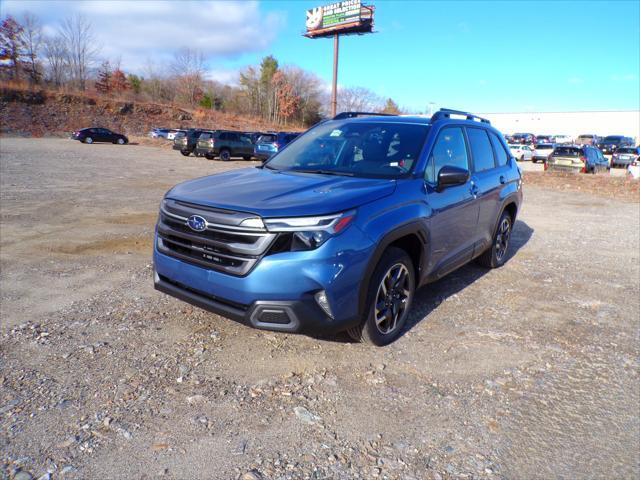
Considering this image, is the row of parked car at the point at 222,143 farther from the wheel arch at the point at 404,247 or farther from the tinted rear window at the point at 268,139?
the wheel arch at the point at 404,247

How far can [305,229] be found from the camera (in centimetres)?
292

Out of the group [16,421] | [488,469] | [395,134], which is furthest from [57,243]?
[488,469]

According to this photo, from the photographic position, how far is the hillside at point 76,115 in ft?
153

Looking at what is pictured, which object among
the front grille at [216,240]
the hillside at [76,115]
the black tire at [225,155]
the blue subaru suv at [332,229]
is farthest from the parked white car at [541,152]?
the hillside at [76,115]

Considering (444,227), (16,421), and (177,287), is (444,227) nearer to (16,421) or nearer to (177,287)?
(177,287)

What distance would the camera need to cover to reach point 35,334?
143 inches

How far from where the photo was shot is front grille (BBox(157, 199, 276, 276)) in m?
2.94

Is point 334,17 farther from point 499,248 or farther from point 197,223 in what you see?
point 197,223

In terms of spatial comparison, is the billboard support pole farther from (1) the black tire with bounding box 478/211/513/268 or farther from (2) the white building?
(1) the black tire with bounding box 478/211/513/268

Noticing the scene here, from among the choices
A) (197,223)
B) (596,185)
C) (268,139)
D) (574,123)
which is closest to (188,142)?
(268,139)

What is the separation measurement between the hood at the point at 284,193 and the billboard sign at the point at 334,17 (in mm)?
48564

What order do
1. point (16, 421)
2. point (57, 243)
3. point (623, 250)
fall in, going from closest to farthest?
1. point (16, 421)
2. point (57, 243)
3. point (623, 250)

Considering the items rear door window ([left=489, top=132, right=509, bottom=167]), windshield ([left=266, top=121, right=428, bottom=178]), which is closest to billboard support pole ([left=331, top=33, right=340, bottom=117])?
rear door window ([left=489, top=132, right=509, bottom=167])

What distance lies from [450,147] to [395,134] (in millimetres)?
627
